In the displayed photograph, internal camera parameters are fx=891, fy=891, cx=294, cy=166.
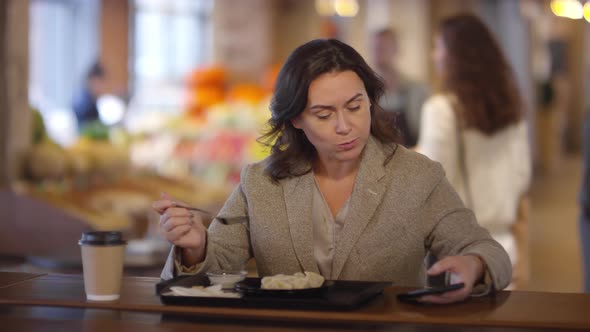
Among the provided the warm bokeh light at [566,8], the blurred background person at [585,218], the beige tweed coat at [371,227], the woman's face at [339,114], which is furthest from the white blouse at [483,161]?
the warm bokeh light at [566,8]

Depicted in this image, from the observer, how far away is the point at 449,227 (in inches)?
88.2

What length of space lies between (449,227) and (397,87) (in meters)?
3.44

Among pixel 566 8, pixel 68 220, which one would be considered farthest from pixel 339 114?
pixel 566 8

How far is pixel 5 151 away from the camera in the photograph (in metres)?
4.88

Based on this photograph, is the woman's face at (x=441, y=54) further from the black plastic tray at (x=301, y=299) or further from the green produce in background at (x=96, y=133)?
the green produce in background at (x=96, y=133)

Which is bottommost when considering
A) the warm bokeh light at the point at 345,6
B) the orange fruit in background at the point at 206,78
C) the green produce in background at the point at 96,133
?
the green produce in background at the point at 96,133

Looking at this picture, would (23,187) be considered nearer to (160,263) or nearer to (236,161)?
(160,263)

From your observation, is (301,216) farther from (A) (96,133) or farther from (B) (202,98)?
(B) (202,98)

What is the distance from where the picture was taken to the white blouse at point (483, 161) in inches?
145

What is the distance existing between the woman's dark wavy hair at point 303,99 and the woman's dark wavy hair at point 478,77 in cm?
129

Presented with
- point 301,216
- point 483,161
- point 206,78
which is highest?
point 206,78

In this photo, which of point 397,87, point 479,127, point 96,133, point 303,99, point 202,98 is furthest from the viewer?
point 202,98

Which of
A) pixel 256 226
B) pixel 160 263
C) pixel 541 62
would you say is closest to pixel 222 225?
pixel 256 226

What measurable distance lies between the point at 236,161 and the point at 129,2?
659 cm
